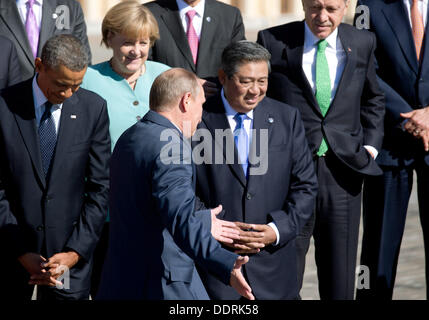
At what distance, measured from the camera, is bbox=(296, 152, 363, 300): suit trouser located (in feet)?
19.4

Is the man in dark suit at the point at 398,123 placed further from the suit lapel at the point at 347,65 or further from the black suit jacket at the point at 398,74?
the suit lapel at the point at 347,65

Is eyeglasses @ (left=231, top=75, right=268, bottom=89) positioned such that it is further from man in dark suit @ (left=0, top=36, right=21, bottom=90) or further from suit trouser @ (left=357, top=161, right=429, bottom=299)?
man in dark suit @ (left=0, top=36, right=21, bottom=90)

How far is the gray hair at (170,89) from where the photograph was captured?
4.70 meters

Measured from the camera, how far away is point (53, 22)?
6207 millimetres

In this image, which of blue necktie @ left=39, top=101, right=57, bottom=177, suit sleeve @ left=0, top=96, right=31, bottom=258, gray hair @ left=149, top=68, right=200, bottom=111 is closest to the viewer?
gray hair @ left=149, top=68, right=200, bottom=111

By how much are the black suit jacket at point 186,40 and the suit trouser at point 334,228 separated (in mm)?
956

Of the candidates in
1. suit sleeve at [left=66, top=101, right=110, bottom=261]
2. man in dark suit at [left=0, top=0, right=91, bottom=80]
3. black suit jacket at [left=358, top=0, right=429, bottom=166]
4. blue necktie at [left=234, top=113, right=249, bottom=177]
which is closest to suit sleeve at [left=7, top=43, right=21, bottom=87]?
man in dark suit at [left=0, top=0, right=91, bottom=80]

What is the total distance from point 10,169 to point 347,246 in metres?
2.05

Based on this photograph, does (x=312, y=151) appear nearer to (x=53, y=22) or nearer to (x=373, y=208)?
(x=373, y=208)

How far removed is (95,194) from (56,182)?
236mm

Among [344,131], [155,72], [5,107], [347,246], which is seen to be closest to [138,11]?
Result: [155,72]

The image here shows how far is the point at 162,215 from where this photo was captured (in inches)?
176

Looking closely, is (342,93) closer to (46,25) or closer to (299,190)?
(299,190)

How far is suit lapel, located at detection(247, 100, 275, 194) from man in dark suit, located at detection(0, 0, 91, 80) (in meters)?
1.25
